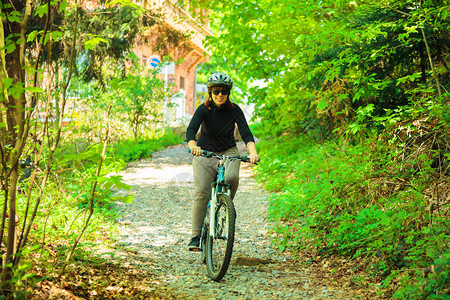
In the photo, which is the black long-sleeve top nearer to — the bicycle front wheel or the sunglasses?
the sunglasses

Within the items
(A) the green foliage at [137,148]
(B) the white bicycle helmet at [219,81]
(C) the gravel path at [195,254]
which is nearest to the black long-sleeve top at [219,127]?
(B) the white bicycle helmet at [219,81]

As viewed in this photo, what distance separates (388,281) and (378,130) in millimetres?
2753

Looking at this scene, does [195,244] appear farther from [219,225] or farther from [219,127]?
[219,127]

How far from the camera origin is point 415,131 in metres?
5.25

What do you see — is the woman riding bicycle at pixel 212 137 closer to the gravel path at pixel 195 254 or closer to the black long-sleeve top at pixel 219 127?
the black long-sleeve top at pixel 219 127

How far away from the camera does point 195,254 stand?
18.7 ft

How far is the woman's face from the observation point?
477 cm

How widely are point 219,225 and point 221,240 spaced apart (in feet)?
0.60

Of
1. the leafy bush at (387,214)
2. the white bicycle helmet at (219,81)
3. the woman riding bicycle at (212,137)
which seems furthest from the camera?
the woman riding bicycle at (212,137)

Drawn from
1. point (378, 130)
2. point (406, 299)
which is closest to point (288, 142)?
point (378, 130)

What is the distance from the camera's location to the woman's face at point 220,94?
4.77 meters

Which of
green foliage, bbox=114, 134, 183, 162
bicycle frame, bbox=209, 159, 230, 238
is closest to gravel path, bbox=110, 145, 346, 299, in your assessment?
bicycle frame, bbox=209, 159, 230, 238

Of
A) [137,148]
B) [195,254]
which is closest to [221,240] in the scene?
[195,254]

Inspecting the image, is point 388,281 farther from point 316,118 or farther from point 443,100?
point 316,118
